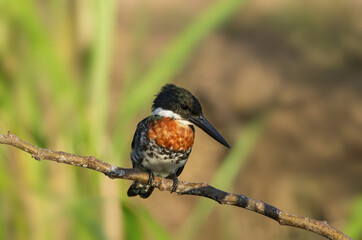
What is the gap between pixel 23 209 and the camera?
2.33m

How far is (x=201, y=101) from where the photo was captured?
4.39 m

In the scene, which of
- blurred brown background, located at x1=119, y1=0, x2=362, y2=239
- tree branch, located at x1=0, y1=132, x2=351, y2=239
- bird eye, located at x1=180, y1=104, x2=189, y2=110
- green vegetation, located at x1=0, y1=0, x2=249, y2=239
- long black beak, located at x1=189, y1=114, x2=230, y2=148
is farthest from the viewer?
blurred brown background, located at x1=119, y1=0, x2=362, y2=239

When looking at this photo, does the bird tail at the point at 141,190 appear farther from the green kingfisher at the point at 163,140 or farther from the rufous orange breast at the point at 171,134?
the rufous orange breast at the point at 171,134

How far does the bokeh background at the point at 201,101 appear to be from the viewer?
82.9 inches

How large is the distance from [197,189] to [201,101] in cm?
325

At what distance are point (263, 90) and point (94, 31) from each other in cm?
328

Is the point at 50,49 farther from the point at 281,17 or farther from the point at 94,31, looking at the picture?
the point at 281,17

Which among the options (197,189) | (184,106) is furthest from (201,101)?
(197,189)

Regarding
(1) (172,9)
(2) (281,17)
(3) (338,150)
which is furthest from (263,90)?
(1) (172,9)

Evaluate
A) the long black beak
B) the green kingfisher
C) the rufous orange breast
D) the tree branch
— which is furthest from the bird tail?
the tree branch

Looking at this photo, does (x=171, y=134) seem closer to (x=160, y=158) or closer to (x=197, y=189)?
(x=160, y=158)

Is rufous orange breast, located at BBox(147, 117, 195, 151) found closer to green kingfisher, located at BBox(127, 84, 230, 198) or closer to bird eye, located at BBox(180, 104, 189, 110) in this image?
green kingfisher, located at BBox(127, 84, 230, 198)

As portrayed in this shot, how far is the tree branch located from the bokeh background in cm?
78

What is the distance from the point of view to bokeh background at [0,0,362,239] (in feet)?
6.91
